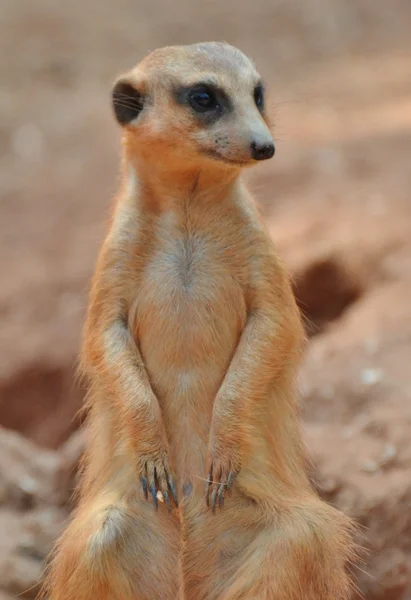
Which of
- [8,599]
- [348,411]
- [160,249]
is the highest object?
[160,249]

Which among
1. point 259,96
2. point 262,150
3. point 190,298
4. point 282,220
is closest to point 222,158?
point 262,150

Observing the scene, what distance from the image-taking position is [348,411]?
4285mm

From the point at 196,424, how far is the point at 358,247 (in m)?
2.45

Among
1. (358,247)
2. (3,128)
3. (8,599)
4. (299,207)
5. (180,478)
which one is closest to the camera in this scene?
(180,478)

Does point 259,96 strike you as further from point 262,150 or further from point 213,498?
point 213,498

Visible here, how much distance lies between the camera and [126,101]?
3.20m

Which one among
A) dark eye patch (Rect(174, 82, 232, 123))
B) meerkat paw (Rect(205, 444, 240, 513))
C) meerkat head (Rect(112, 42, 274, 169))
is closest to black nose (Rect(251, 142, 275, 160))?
meerkat head (Rect(112, 42, 274, 169))

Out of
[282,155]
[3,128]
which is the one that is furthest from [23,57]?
[282,155]

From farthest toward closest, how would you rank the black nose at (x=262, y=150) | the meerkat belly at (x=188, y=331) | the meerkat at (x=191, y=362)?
1. the meerkat belly at (x=188, y=331)
2. the meerkat at (x=191, y=362)
3. the black nose at (x=262, y=150)

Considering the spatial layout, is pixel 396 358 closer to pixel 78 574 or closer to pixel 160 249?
pixel 160 249

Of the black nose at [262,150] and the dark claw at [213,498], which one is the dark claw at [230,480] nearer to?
the dark claw at [213,498]

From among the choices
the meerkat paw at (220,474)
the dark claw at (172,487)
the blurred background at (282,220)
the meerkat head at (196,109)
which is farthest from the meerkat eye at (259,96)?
the dark claw at (172,487)

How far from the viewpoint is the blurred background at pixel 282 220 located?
3984mm

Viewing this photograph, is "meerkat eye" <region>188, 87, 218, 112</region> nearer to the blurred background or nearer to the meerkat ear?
the meerkat ear
